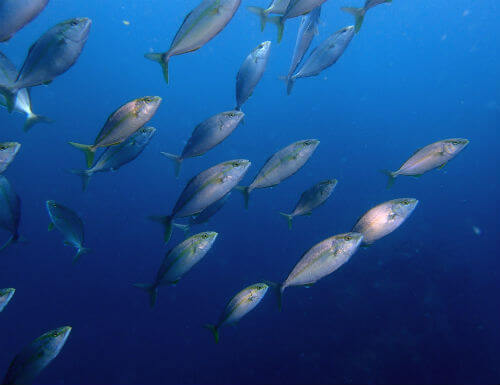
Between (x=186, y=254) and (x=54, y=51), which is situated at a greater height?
(x=54, y=51)

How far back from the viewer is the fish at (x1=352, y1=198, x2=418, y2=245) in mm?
2736

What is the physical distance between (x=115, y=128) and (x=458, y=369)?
11.1 metres

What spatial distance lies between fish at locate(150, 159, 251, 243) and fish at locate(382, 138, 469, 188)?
5.33 ft

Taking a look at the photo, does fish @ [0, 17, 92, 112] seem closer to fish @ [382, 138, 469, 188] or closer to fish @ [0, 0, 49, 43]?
fish @ [0, 0, 49, 43]

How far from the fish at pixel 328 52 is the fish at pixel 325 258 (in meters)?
1.76

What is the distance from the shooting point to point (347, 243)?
253 centimetres

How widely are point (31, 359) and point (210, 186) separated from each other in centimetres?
184

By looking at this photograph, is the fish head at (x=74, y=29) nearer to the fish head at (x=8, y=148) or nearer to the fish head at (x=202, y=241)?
the fish head at (x=8, y=148)

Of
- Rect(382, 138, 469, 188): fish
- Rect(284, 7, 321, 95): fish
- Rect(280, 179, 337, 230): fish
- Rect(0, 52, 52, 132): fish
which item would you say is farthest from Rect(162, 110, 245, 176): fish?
Rect(382, 138, 469, 188): fish

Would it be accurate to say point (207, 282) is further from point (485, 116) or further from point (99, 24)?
point (99, 24)

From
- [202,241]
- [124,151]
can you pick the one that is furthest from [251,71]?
[202,241]

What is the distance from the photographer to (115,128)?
7.48 ft

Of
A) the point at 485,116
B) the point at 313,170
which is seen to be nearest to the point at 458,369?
the point at 313,170

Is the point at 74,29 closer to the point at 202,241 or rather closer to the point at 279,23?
the point at 279,23
